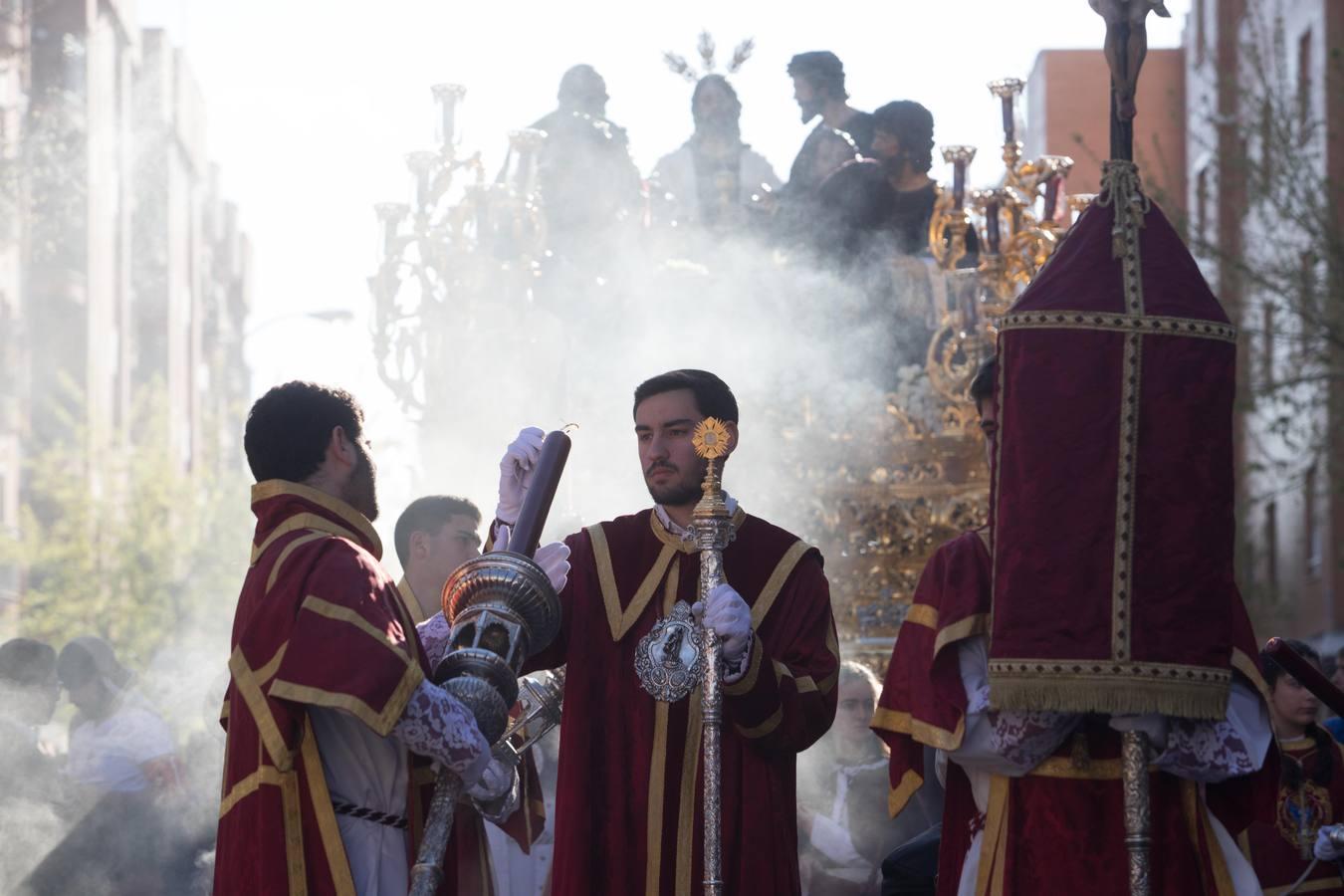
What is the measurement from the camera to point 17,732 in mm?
8641

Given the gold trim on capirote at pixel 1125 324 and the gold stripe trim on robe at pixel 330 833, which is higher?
the gold trim on capirote at pixel 1125 324

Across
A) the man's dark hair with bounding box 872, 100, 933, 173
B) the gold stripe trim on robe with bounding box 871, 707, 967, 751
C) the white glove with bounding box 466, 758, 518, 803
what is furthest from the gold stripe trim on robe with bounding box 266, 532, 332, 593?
the man's dark hair with bounding box 872, 100, 933, 173

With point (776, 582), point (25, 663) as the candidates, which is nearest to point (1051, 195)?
point (25, 663)

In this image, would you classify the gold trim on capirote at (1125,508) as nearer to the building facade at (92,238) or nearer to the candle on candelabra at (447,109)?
the candle on candelabra at (447,109)

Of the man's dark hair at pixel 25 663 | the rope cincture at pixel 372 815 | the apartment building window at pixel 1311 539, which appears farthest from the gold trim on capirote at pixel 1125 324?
the apartment building window at pixel 1311 539

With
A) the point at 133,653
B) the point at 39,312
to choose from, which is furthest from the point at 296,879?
the point at 39,312

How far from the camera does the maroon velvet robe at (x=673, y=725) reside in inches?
202

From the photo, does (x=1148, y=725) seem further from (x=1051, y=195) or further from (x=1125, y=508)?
(x=1051, y=195)

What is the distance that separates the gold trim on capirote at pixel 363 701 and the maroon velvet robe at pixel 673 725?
83 cm

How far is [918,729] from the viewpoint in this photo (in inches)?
189

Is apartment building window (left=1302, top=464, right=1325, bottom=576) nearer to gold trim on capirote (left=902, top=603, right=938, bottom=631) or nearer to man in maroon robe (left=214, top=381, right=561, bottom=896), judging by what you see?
gold trim on capirote (left=902, top=603, right=938, bottom=631)

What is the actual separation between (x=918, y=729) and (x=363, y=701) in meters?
1.29

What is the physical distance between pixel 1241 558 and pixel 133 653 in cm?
1353

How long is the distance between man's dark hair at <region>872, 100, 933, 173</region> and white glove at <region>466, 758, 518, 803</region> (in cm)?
696
